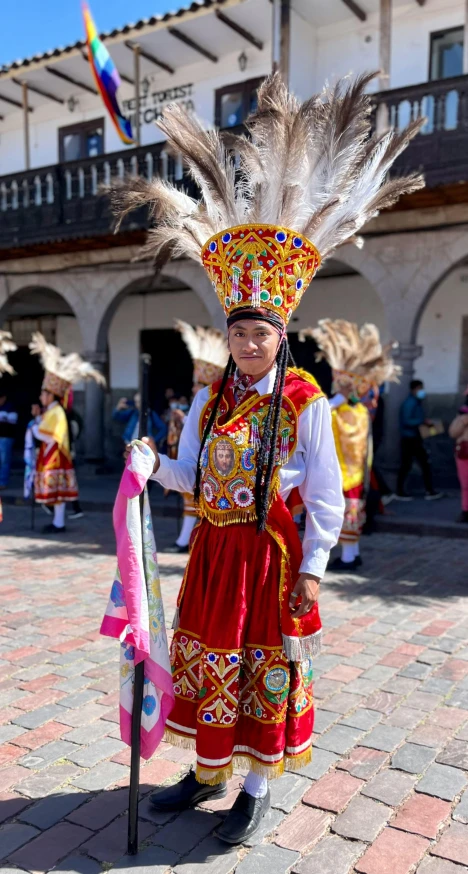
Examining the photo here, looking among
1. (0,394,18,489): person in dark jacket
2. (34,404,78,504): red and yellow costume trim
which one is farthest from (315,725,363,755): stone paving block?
(0,394,18,489): person in dark jacket

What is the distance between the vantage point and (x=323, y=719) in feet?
11.3

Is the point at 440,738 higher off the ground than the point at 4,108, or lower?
lower

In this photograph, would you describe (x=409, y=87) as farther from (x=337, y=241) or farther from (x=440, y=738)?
(x=440, y=738)

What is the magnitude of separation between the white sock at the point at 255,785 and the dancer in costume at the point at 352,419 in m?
A: 3.94

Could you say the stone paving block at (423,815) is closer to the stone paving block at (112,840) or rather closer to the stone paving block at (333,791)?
the stone paving block at (333,791)

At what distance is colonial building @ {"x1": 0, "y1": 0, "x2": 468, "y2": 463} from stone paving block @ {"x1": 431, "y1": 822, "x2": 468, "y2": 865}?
8116mm

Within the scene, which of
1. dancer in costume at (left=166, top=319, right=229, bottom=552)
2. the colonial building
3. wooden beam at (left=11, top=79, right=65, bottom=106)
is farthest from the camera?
wooden beam at (left=11, top=79, right=65, bottom=106)

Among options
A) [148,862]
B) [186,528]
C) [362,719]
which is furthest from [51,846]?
[186,528]

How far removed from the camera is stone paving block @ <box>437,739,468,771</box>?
301 centimetres

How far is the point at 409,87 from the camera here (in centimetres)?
951

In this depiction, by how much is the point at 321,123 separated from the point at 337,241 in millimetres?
433

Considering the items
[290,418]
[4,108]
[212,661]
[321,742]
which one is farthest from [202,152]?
[4,108]

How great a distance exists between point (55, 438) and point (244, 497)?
6.22 metres

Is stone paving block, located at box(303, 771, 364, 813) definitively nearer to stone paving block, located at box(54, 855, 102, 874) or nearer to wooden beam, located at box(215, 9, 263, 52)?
stone paving block, located at box(54, 855, 102, 874)
